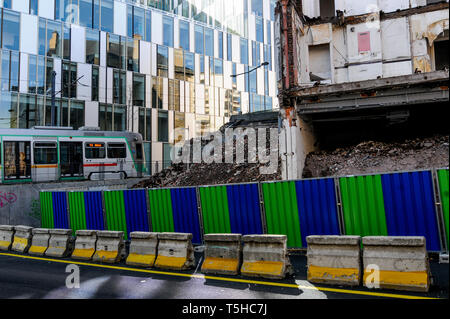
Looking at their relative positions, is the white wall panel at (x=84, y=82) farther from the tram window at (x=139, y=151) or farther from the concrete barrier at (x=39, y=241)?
the concrete barrier at (x=39, y=241)

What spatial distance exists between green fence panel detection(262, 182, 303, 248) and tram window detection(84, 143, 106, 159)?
14.8 metres

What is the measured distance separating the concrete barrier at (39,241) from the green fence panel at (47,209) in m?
2.94

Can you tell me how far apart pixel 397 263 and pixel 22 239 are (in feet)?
37.5

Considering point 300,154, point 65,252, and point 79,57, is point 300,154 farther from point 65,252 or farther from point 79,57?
point 79,57

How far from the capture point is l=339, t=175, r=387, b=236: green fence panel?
26.5 ft

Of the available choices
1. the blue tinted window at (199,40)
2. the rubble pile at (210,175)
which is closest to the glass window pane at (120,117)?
the blue tinted window at (199,40)

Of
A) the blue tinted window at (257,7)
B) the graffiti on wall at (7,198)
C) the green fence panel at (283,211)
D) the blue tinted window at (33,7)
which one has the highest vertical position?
the blue tinted window at (257,7)

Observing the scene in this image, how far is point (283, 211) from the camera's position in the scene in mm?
9250

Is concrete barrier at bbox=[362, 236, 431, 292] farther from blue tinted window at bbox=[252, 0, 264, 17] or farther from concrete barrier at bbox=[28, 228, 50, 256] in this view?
blue tinted window at bbox=[252, 0, 264, 17]

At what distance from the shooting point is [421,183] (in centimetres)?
761

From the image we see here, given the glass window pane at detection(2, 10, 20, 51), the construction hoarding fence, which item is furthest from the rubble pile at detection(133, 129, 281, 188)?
the glass window pane at detection(2, 10, 20, 51)

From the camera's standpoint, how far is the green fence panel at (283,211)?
9.07 meters
